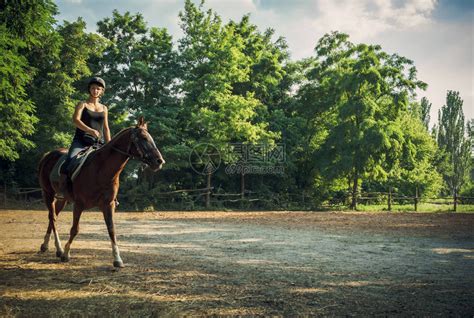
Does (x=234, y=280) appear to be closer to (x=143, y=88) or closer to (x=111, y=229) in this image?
(x=111, y=229)

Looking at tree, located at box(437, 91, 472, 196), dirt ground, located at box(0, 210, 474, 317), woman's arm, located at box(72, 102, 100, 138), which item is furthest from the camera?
tree, located at box(437, 91, 472, 196)

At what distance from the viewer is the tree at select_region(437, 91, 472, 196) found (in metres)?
49.7

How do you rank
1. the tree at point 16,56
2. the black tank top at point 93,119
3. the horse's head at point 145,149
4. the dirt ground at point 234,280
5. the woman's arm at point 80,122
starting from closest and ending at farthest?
the dirt ground at point 234,280 → the horse's head at point 145,149 → the woman's arm at point 80,122 → the black tank top at point 93,119 → the tree at point 16,56

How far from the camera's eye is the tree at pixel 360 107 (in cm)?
2502

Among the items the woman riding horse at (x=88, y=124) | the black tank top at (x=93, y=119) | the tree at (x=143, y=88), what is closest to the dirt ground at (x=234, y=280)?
the woman riding horse at (x=88, y=124)

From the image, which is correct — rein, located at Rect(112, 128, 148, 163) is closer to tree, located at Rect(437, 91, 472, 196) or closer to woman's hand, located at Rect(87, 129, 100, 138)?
woman's hand, located at Rect(87, 129, 100, 138)

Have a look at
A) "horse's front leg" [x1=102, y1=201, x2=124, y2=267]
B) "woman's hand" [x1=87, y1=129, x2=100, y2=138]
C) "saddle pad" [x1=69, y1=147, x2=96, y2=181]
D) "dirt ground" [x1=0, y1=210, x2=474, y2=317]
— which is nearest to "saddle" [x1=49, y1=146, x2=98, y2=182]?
"saddle pad" [x1=69, y1=147, x2=96, y2=181]

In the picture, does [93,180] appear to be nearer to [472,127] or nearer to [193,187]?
[193,187]

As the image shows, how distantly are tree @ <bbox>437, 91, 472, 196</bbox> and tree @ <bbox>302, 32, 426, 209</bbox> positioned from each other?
2678 cm

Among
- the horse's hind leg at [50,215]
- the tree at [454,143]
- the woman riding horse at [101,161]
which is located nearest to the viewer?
the woman riding horse at [101,161]

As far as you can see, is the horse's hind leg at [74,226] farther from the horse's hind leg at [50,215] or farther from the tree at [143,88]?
the tree at [143,88]

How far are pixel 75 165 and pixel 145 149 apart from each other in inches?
63.6

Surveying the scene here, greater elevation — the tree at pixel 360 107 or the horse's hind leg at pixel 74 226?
the tree at pixel 360 107

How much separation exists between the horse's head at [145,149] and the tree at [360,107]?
2197 centimetres
